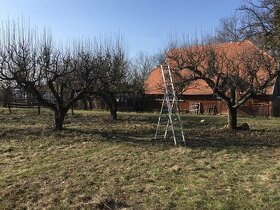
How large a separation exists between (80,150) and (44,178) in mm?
3899

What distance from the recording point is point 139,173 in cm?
1013

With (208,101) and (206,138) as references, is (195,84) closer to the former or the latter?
(208,101)

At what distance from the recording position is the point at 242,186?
8.66 metres

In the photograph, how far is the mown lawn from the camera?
800 centimetres

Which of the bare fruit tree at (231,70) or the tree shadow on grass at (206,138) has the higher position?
the bare fruit tree at (231,70)

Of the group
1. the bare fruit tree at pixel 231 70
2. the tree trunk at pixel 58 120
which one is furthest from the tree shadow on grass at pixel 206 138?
the bare fruit tree at pixel 231 70

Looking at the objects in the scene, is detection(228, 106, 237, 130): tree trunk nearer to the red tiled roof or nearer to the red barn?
the red tiled roof

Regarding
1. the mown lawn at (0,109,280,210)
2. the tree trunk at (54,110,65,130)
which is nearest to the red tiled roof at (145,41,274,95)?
the tree trunk at (54,110,65,130)

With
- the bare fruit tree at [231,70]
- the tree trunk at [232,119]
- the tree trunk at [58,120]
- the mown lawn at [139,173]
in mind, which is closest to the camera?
the mown lawn at [139,173]

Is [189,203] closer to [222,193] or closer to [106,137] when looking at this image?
[222,193]

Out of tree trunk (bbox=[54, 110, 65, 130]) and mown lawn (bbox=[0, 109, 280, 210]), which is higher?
tree trunk (bbox=[54, 110, 65, 130])

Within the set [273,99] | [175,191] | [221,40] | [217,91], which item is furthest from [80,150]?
[273,99]

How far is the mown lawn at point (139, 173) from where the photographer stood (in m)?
8.00

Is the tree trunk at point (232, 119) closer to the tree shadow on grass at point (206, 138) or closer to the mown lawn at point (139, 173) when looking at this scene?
the tree shadow on grass at point (206, 138)
